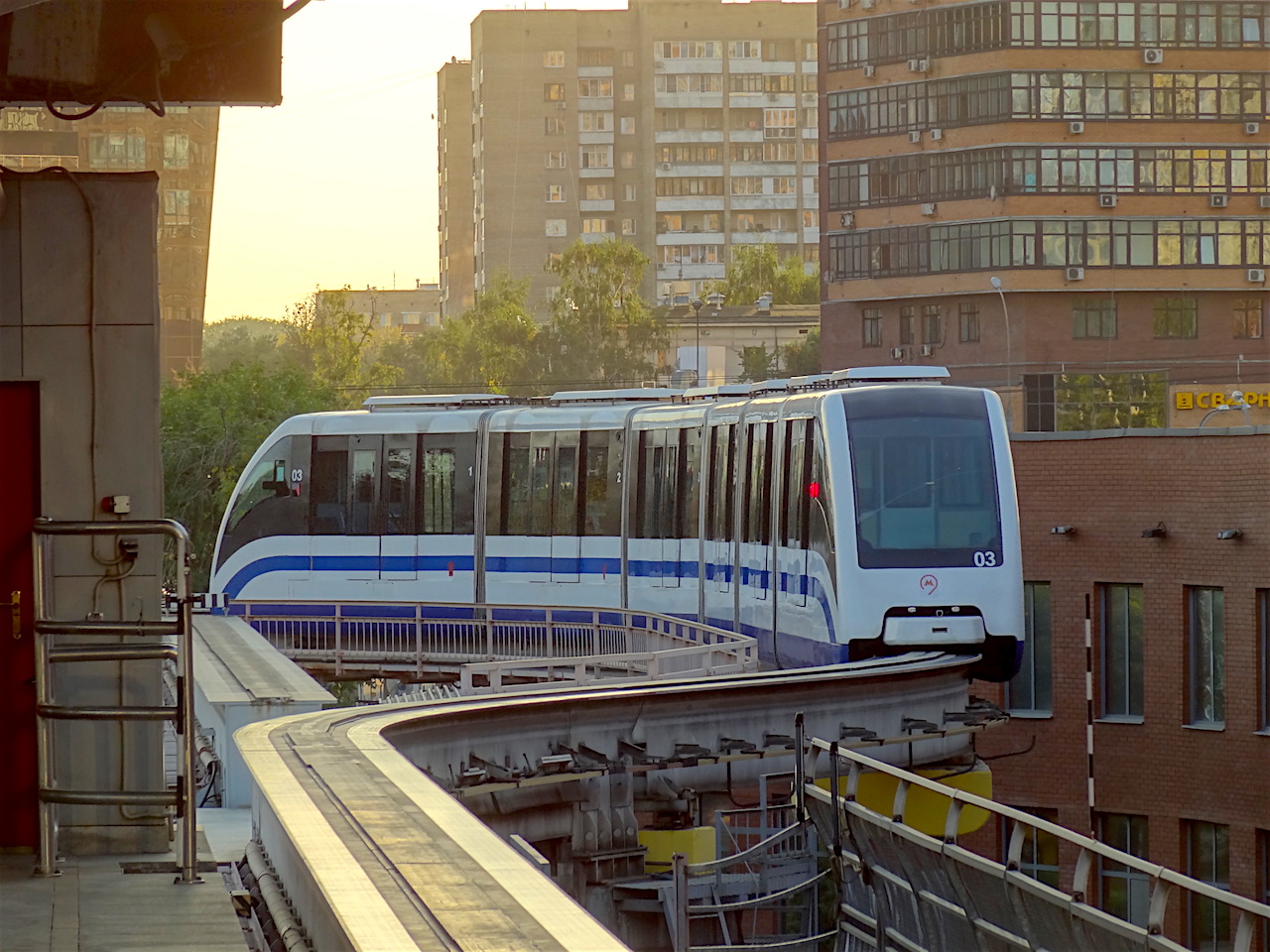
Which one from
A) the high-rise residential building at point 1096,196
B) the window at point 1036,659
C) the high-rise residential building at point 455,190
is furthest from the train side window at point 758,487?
the high-rise residential building at point 455,190

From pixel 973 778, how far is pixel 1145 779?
18904 mm

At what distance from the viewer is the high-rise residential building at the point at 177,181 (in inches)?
3083

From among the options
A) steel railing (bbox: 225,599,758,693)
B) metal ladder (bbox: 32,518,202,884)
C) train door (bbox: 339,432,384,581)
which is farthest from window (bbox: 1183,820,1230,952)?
metal ladder (bbox: 32,518,202,884)

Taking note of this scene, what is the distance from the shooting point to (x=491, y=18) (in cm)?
13775

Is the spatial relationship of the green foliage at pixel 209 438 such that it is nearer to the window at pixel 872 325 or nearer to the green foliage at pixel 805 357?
the window at pixel 872 325

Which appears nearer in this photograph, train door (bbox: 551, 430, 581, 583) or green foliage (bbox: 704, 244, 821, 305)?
train door (bbox: 551, 430, 581, 583)

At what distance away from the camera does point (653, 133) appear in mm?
137500

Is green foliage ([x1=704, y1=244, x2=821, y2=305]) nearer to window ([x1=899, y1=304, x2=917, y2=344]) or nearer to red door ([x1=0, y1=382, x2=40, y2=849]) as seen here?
window ([x1=899, y1=304, x2=917, y2=344])

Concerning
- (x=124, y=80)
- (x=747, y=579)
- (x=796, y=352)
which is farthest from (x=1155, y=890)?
(x=796, y=352)

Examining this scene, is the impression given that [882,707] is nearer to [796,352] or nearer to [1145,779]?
[1145,779]

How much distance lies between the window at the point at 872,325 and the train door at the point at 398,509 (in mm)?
44532

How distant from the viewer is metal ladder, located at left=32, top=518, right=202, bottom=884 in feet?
26.5

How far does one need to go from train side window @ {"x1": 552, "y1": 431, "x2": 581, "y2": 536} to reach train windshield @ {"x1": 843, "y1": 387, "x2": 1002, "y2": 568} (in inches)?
317

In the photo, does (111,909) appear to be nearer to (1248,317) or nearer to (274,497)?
(274,497)
